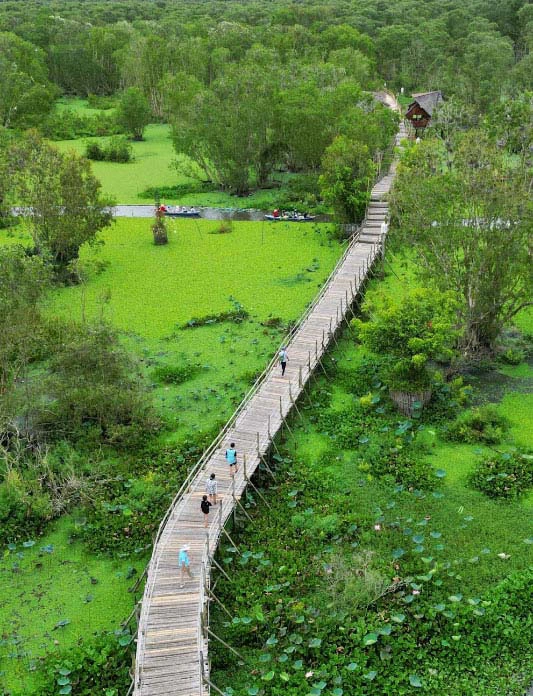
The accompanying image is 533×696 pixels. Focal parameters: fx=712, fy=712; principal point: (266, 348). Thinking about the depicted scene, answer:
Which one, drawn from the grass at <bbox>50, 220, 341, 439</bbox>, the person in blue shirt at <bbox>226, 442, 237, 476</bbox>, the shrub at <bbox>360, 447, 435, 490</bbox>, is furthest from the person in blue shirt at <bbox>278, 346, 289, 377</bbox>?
the person in blue shirt at <bbox>226, 442, 237, 476</bbox>

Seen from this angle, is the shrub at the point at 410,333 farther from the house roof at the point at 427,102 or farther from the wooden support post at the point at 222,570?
the house roof at the point at 427,102

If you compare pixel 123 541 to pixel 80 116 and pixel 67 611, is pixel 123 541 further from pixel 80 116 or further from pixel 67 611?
pixel 80 116

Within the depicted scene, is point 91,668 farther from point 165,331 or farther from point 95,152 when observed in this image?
point 95,152

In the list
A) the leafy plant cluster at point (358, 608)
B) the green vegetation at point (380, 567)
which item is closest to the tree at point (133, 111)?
the green vegetation at point (380, 567)

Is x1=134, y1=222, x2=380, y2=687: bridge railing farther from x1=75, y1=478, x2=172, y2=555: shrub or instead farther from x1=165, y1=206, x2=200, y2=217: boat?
x1=165, y1=206, x2=200, y2=217: boat

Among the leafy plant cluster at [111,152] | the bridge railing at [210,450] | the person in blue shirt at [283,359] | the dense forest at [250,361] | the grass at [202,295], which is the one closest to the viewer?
the bridge railing at [210,450]

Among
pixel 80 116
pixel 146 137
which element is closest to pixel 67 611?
pixel 146 137

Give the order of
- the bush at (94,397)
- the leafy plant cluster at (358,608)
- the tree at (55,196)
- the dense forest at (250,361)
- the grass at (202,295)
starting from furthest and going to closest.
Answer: the tree at (55,196)
the grass at (202,295)
the bush at (94,397)
the dense forest at (250,361)
the leafy plant cluster at (358,608)

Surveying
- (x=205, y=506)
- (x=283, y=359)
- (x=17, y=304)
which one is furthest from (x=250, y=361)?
(x=205, y=506)
